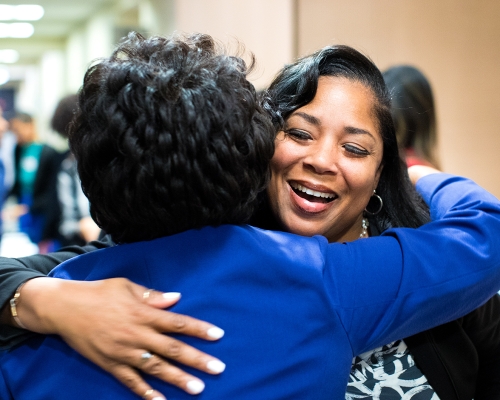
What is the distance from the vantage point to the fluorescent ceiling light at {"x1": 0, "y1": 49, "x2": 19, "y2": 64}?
46.2 ft

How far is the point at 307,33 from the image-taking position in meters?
4.44

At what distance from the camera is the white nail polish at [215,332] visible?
0.93m

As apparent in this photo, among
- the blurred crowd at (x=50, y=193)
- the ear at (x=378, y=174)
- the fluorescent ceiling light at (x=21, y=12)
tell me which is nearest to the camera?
the ear at (x=378, y=174)

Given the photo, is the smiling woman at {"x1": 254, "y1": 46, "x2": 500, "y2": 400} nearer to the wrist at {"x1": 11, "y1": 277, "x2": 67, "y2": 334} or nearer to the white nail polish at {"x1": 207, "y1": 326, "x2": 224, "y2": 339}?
the white nail polish at {"x1": 207, "y1": 326, "x2": 224, "y2": 339}

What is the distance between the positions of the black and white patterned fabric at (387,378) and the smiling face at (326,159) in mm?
321

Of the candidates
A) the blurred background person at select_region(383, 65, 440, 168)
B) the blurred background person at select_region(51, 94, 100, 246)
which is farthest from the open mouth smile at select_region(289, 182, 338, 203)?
the blurred background person at select_region(51, 94, 100, 246)

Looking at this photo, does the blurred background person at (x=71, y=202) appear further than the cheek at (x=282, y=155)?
Yes

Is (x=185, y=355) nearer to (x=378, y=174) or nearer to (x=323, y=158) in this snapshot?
(x=323, y=158)

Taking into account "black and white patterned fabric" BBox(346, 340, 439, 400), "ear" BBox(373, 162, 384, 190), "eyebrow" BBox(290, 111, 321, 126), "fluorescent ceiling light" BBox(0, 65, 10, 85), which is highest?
"fluorescent ceiling light" BBox(0, 65, 10, 85)

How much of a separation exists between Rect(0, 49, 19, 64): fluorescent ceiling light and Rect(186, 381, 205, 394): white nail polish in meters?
14.5

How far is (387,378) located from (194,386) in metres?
0.56

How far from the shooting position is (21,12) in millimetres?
10117

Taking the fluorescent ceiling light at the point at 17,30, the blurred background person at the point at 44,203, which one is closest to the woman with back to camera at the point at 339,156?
the blurred background person at the point at 44,203

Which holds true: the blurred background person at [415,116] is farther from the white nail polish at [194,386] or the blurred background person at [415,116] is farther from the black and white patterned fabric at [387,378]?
the white nail polish at [194,386]
